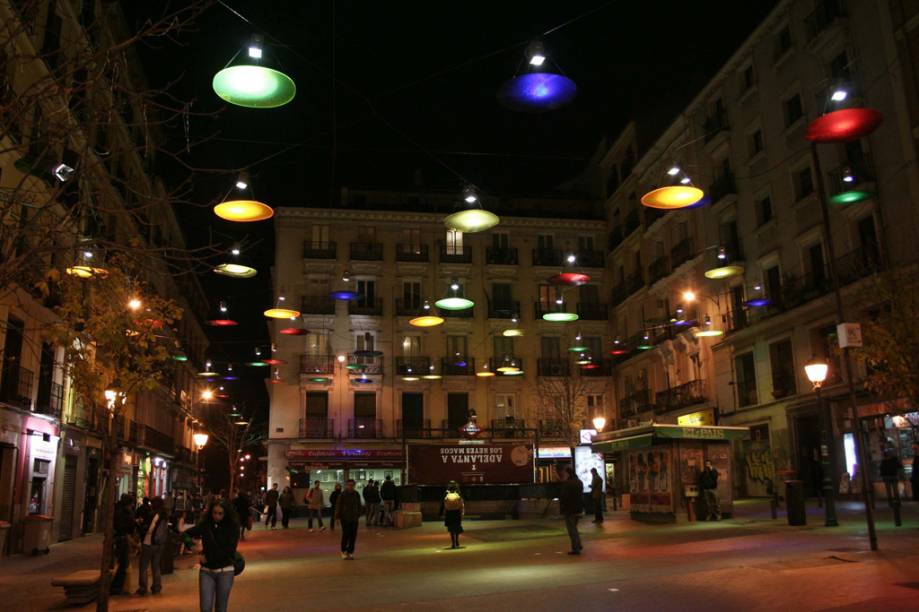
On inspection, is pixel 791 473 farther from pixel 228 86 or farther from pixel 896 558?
pixel 228 86

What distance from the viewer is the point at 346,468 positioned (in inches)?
1891

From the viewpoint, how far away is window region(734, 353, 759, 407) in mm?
32719

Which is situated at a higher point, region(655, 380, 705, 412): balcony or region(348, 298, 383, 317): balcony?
region(348, 298, 383, 317): balcony

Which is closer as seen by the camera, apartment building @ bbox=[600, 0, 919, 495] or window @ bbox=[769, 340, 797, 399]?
apartment building @ bbox=[600, 0, 919, 495]

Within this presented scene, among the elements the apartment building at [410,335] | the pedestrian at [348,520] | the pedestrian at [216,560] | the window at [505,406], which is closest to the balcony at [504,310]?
the apartment building at [410,335]

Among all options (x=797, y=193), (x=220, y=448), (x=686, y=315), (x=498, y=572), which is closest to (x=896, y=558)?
(x=498, y=572)

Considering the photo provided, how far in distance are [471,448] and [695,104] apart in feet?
67.3

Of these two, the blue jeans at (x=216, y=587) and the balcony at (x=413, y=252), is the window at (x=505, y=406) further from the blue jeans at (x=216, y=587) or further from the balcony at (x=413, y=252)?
the blue jeans at (x=216, y=587)

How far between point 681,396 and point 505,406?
568 inches

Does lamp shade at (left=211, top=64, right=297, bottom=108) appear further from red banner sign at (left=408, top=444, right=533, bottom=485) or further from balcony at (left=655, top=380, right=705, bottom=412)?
balcony at (left=655, top=380, right=705, bottom=412)

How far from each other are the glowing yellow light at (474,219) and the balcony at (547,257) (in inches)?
1604

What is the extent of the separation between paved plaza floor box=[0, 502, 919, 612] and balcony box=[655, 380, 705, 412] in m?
16.4

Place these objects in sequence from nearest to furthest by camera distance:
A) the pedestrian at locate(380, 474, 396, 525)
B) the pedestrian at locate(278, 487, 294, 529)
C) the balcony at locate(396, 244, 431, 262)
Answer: the pedestrian at locate(380, 474, 396, 525), the pedestrian at locate(278, 487, 294, 529), the balcony at locate(396, 244, 431, 262)

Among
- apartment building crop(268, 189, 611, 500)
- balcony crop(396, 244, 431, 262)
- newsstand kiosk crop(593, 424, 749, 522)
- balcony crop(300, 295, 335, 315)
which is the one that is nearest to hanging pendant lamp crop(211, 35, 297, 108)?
newsstand kiosk crop(593, 424, 749, 522)
